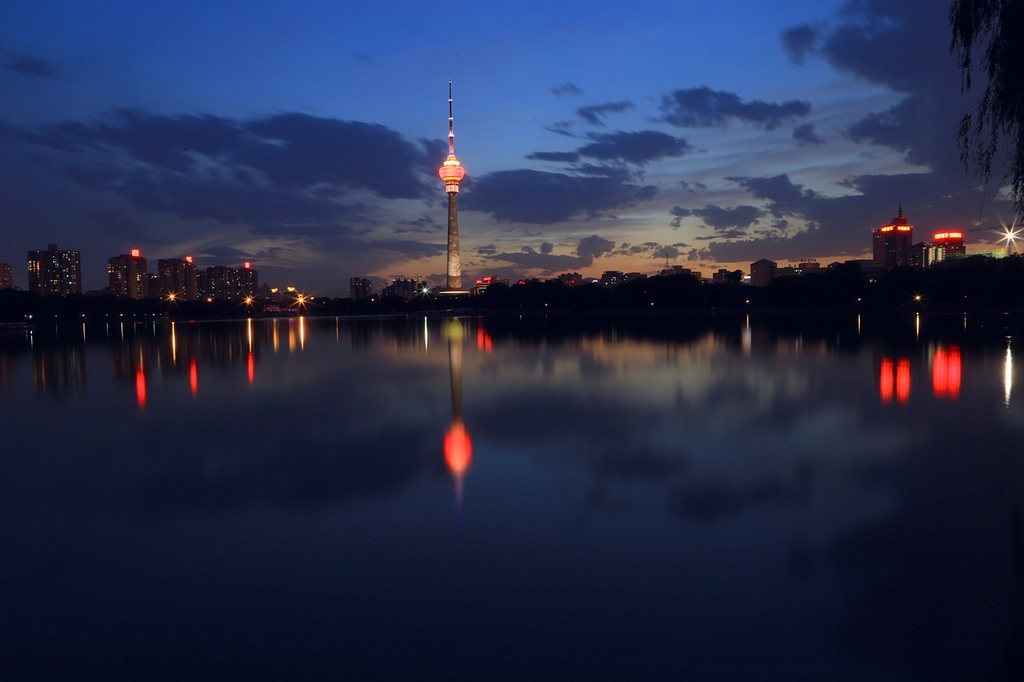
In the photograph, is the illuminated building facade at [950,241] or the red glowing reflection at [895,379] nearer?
the red glowing reflection at [895,379]

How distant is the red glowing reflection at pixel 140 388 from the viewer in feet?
42.6

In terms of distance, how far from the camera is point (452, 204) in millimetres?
126500

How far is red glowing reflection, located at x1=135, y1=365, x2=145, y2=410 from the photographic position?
12992 mm

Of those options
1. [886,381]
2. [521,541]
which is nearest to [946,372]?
[886,381]

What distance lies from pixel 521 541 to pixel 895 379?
12.5 meters

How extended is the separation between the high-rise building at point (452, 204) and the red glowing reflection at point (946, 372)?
110067 millimetres

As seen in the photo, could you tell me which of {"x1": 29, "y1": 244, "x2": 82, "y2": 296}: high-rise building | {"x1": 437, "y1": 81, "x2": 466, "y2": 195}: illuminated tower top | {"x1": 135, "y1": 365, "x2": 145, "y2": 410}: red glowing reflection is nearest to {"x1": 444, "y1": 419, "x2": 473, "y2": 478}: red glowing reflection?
{"x1": 135, "y1": 365, "x2": 145, "y2": 410}: red glowing reflection

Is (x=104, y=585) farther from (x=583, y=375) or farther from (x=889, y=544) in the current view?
(x=583, y=375)

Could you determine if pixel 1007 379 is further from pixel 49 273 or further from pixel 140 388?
pixel 49 273

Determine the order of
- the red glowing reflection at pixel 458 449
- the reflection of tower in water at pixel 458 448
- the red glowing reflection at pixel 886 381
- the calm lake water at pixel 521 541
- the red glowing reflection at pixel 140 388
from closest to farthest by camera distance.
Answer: the calm lake water at pixel 521 541 < the reflection of tower in water at pixel 458 448 < the red glowing reflection at pixel 458 449 < the red glowing reflection at pixel 886 381 < the red glowing reflection at pixel 140 388

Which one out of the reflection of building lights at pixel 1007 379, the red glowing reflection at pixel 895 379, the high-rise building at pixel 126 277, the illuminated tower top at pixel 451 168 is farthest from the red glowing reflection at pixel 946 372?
the high-rise building at pixel 126 277

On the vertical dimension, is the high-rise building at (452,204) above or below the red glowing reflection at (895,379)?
above

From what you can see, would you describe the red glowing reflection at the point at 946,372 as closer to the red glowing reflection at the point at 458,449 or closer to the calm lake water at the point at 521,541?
the calm lake water at the point at 521,541

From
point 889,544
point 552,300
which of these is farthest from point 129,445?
point 552,300
